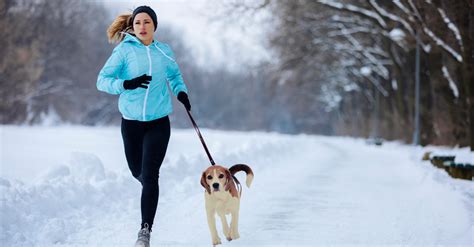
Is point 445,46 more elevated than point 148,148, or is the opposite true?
point 445,46

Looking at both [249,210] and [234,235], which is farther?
[249,210]

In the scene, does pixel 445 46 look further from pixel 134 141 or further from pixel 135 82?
pixel 135 82

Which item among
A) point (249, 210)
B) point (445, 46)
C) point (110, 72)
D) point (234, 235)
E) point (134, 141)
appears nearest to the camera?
point (110, 72)

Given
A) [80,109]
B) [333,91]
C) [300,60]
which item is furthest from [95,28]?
[300,60]

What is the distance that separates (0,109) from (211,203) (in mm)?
38829

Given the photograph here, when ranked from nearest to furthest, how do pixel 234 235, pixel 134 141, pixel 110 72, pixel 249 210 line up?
pixel 110 72
pixel 134 141
pixel 234 235
pixel 249 210

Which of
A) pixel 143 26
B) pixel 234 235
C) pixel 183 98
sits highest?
pixel 143 26

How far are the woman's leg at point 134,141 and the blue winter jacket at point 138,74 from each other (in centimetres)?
7

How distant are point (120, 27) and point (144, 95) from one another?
772 mm

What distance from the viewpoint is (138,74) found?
542 centimetres

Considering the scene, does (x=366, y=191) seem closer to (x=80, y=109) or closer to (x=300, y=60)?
(x=300, y=60)

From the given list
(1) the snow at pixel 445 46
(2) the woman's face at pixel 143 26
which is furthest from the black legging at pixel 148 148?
(1) the snow at pixel 445 46

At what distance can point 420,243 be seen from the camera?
18.9ft

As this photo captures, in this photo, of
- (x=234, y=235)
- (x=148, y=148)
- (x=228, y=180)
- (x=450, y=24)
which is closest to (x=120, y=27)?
(x=148, y=148)
